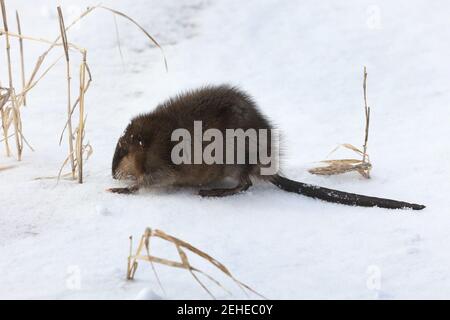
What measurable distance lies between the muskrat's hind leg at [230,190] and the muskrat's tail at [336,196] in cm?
16

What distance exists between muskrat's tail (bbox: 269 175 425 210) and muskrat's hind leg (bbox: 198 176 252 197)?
16 cm

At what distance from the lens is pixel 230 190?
12.7ft

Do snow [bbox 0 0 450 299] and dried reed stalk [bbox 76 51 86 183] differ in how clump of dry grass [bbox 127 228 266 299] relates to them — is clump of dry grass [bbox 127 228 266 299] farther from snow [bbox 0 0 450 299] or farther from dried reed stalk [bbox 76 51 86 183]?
dried reed stalk [bbox 76 51 86 183]

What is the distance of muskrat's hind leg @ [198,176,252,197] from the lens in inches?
149

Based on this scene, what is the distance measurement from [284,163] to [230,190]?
23.2 inches

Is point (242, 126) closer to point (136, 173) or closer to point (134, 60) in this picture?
point (136, 173)

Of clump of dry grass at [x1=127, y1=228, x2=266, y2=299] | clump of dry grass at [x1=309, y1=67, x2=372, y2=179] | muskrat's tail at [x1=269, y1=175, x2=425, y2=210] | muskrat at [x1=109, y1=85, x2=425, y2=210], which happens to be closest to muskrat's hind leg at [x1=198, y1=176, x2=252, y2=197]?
muskrat at [x1=109, y1=85, x2=425, y2=210]

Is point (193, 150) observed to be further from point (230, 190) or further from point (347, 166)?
point (347, 166)

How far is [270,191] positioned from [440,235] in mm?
1047

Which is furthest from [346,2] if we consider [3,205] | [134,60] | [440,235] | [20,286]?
[20,286]

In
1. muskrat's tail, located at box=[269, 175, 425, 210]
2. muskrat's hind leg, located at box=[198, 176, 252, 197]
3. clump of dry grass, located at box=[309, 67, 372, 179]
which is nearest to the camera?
muskrat's tail, located at box=[269, 175, 425, 210]

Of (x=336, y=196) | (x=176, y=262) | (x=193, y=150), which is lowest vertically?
(x=176, y=262)

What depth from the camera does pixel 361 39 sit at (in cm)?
592

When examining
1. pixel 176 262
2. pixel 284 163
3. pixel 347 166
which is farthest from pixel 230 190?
pixel 176 262
